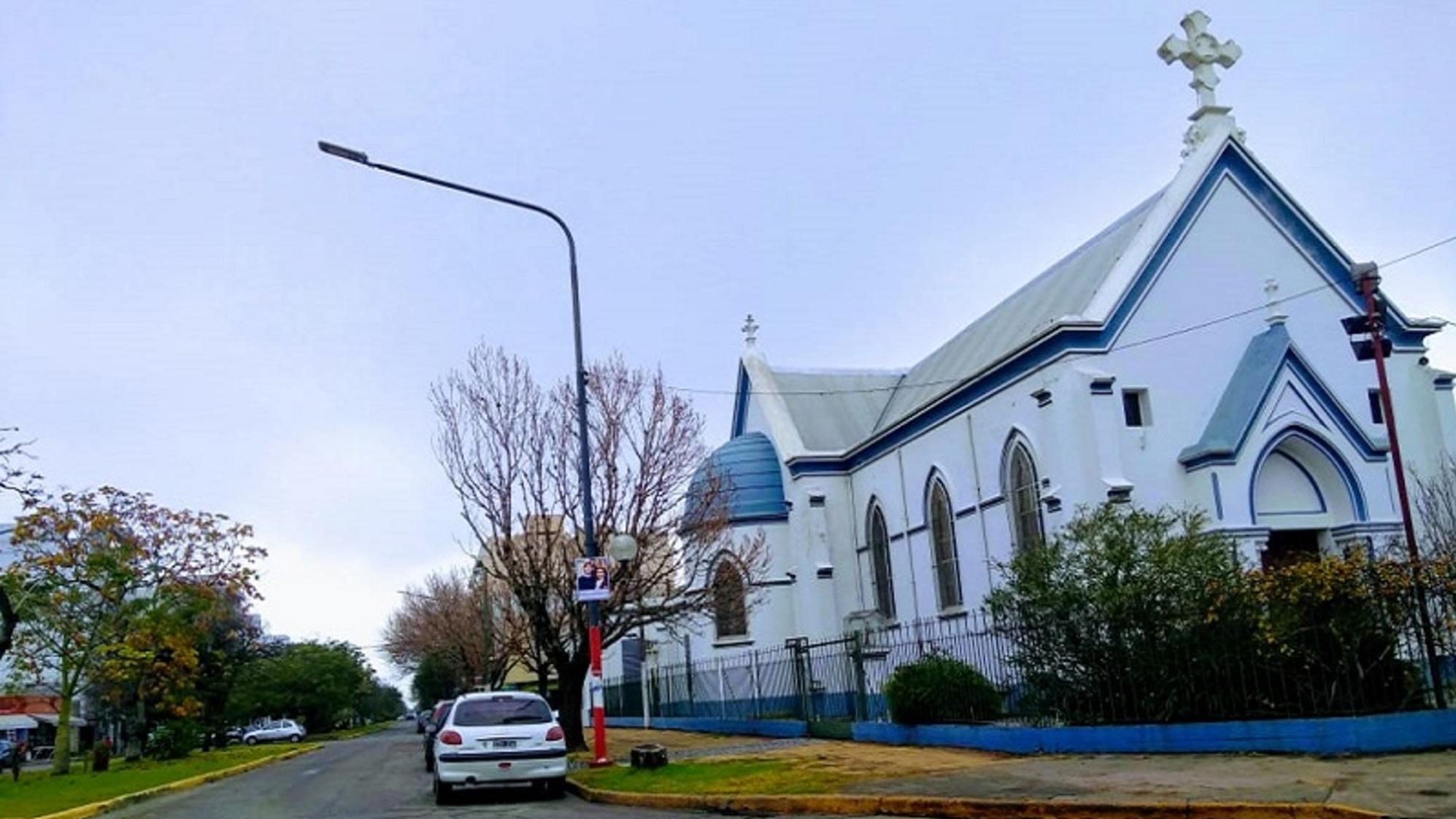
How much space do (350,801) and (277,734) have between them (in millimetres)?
54409

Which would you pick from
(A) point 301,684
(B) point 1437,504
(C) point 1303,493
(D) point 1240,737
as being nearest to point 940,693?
(D) point 1240,737

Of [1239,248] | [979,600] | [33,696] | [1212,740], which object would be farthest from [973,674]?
[33,696]

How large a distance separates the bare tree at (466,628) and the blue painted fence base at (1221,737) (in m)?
11.6

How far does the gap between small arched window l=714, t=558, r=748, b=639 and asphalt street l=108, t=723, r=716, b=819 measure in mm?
7781

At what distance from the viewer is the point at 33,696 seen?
2923 inches

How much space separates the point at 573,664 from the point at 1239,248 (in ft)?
51.0

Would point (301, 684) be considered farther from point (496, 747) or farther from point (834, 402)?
point (496, 747)

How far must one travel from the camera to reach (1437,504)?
2405 cm

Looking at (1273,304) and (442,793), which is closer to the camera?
(442,793)

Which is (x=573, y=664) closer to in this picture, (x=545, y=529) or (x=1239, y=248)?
(x=545, y=529)

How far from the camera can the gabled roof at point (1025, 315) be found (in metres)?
26.3

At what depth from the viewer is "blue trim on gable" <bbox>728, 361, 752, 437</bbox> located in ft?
126

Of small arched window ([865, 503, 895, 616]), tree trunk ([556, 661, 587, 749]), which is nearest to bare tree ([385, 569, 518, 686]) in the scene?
tree trunk ([556, 661, 587, 749])

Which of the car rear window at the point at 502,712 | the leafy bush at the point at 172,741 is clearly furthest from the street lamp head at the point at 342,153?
the leafy bush at the point at 172,741
